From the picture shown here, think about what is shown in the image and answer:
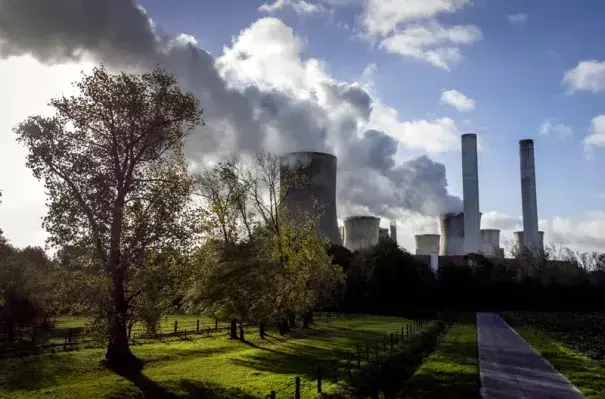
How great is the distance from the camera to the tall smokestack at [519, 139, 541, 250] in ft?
299

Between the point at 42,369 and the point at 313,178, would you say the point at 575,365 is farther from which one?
the point at 313,178

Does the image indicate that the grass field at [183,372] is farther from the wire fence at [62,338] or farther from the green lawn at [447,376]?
the green lawn at [447,376]

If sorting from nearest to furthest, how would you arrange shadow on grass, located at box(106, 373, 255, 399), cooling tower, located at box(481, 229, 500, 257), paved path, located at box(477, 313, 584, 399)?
paved path, located at box(477, 313, 584, 399)
shadow on grass, located at box(106, 373, 255, 399)
cooling tower, located at box(481, 229, 500, 257)

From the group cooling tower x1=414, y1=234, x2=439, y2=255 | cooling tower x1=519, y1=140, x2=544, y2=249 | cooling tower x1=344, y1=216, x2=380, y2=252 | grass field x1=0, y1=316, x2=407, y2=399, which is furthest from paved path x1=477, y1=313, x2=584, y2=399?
cooling tower x1=414, y1=234, x2=439, y2=255

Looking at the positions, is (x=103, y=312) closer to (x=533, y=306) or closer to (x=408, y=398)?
(x=408, y=398)

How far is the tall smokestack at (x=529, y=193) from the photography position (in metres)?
91.1

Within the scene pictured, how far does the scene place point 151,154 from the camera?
72.3 ft

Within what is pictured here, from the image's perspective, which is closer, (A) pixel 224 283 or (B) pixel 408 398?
(B) pixel 408 398

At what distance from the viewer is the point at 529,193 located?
9081 centimetres

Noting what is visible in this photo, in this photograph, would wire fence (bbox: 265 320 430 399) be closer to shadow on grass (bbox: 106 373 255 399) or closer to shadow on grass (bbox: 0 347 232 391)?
shadow on grass (bbox: 106 373 255 399)

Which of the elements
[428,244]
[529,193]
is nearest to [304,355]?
[529,193]

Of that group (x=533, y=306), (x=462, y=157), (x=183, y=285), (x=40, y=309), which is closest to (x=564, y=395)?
(x=183, y=285)

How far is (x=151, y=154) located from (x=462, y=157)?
2985 inches

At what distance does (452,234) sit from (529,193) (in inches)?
629
